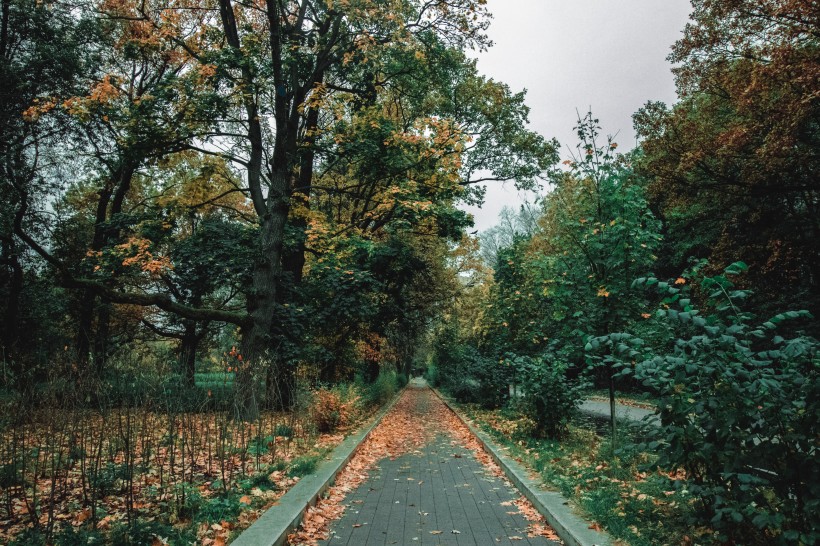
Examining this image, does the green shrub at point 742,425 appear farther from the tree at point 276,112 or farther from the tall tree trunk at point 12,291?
the tall tree trunk at point 12,291

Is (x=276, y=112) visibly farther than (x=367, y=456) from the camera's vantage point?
Yes

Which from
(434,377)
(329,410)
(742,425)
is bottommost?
(434,377)

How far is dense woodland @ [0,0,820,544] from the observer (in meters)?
4.41

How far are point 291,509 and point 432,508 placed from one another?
176 centimetres

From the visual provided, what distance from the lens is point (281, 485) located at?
20.0 feet

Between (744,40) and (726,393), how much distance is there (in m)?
14.2

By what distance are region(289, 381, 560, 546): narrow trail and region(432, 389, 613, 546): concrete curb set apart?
105 millimetres

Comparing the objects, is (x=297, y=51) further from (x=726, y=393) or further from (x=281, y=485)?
(x=726, y=393)

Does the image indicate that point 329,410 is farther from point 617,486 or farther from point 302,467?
point 617,486

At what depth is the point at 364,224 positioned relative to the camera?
19.1 meters

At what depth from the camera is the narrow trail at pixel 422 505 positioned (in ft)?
15.8

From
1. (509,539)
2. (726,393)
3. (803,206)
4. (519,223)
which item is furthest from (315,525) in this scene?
(519,223)

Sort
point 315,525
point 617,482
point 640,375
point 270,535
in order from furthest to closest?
point 617,482
point 315,525
point 270,535
point 640,375

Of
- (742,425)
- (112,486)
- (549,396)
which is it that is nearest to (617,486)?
(742,425)
